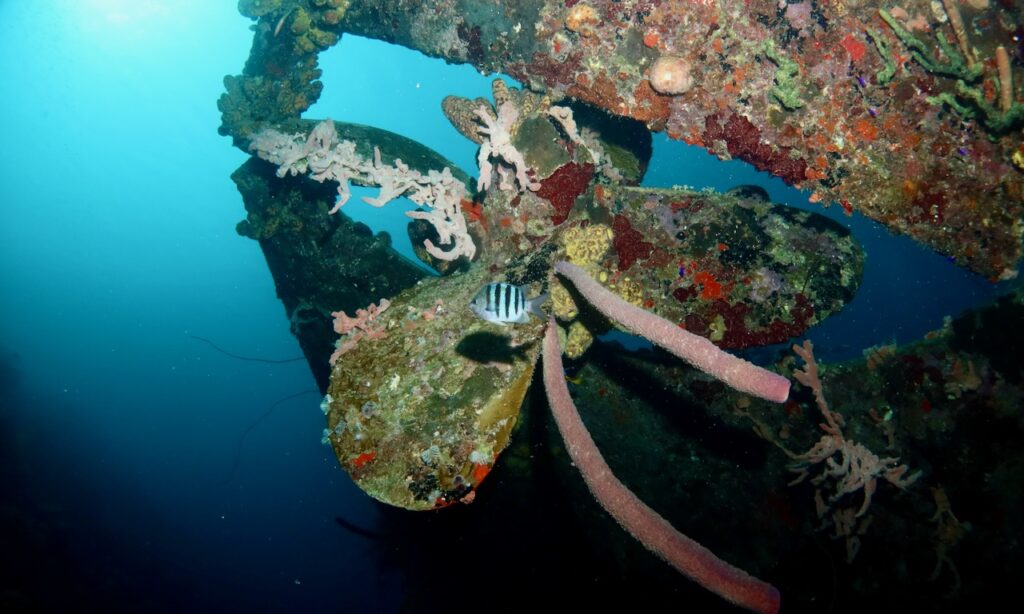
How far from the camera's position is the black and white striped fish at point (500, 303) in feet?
8.11

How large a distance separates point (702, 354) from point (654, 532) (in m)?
1.00

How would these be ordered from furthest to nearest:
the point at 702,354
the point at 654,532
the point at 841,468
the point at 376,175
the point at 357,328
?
the point at 376,175 → the point at 841,468 → the point at 357,328 → the point at 654,532 → the point at 702,354

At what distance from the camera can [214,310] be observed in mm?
85688

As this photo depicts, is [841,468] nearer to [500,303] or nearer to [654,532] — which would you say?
[654,532]

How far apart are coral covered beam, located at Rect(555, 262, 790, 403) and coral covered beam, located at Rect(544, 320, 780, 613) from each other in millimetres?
770

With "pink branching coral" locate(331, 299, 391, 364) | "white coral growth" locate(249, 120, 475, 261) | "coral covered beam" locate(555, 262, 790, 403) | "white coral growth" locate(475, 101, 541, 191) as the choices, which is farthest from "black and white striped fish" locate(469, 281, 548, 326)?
"white coral growth" locate(475, 101, 541, 191)

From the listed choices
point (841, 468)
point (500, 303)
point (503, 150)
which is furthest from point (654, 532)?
point (503, 150)

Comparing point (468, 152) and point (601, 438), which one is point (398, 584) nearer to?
point (601, 438)

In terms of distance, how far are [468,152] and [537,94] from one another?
15868 centimetres

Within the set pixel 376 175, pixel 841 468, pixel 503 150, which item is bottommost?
pixel 841 468

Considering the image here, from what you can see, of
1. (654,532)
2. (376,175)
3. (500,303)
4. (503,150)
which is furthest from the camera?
(376,175)

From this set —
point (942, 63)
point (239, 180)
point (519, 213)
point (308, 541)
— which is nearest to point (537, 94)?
point (519, 213)

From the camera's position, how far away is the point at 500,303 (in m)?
2.51

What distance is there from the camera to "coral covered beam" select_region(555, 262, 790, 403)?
1.93 metres
